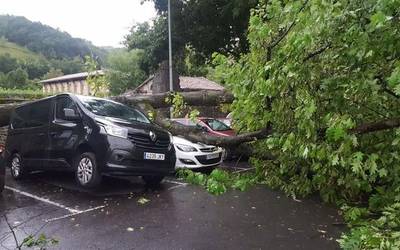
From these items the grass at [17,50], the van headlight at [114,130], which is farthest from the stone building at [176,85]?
the grass at [17,50]

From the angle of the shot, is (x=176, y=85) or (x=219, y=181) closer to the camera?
(x=219, y=181)

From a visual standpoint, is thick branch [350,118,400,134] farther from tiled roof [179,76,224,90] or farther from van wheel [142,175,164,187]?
tiled roof [179,76,224,90]

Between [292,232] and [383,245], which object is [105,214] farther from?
[383,245]

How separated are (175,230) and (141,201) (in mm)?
1703

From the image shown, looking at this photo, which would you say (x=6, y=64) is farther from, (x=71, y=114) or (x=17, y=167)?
(x=71, y=114)

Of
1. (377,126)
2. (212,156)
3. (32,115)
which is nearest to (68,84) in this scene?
(32,115)

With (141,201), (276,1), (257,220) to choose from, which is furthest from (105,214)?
(276,1)

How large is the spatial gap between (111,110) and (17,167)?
9.55 feet

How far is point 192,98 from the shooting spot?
Answer: 881cm

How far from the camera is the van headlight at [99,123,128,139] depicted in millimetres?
7219

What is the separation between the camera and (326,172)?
6395mm

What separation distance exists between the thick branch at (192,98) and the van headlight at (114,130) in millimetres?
1824

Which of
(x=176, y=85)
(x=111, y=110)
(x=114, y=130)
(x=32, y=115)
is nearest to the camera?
(x=114, y=130)

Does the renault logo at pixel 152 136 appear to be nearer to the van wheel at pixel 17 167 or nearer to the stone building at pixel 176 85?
the stone building at pixel 176 85
